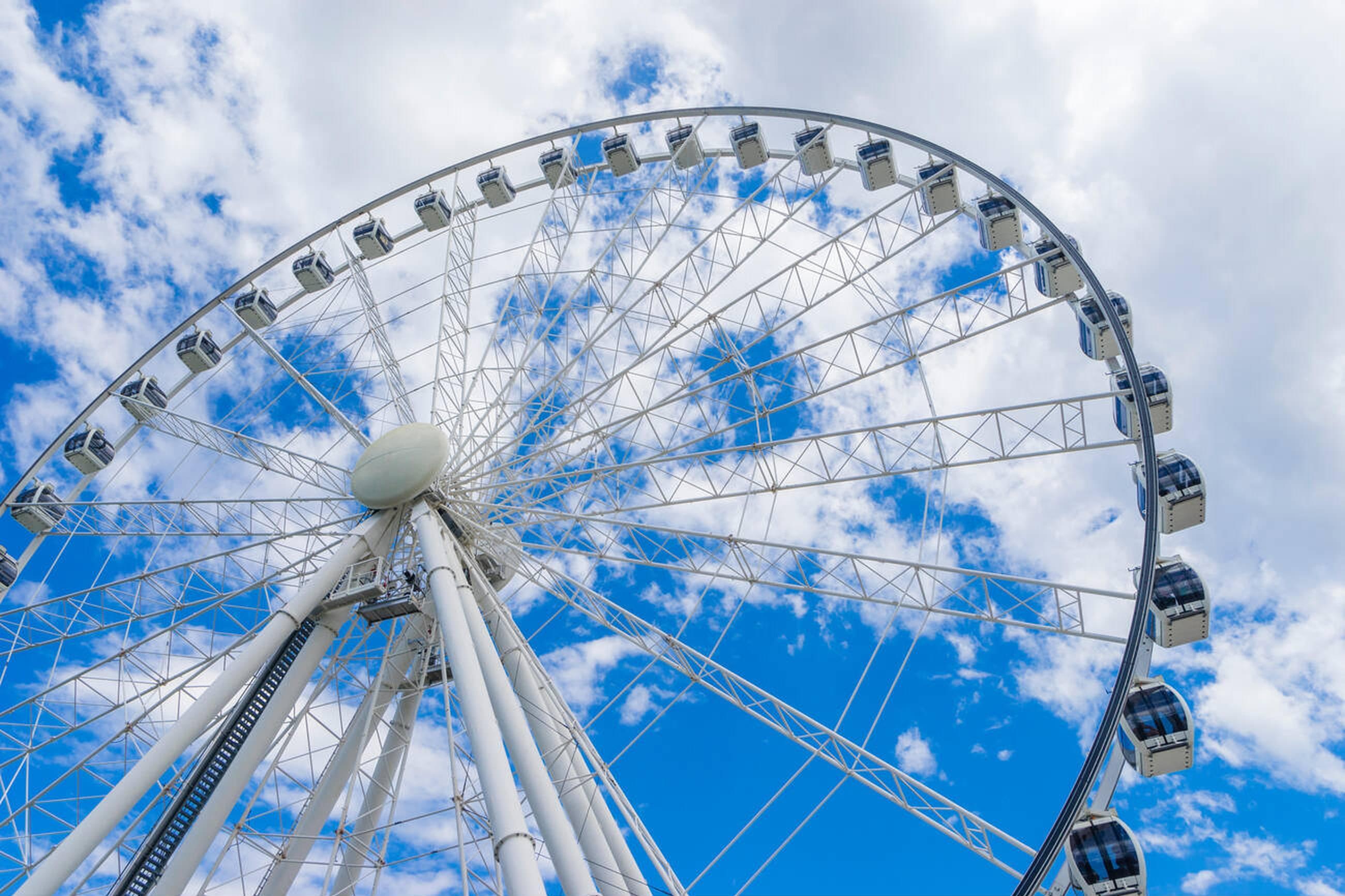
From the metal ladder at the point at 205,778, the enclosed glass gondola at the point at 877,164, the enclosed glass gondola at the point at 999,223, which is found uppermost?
the enclosed glass gondola at the point at 877,164

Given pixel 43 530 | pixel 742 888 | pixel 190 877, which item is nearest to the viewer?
pixel 742 888

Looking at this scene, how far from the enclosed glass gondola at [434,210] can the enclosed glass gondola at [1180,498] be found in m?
18.2

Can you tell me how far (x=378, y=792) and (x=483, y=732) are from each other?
7.08 meters

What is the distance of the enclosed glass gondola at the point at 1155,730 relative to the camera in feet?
44.4

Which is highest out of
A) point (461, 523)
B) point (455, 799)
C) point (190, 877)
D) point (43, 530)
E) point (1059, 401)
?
point (1059, 401)

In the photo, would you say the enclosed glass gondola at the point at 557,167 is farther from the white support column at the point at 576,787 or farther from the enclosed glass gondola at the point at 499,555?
the white support column at the point at 576,787

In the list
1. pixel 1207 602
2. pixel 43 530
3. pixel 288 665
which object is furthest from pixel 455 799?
pixel 43 530

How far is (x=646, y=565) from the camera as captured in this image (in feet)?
64.3

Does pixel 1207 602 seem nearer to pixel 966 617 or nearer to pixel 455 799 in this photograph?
pixel 966 617

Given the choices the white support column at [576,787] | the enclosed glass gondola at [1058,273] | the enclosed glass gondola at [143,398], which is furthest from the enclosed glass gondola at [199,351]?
the enclosed glass gondola at [1058,273]

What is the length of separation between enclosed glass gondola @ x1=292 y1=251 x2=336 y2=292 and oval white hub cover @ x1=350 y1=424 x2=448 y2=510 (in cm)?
691

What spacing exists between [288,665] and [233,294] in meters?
11.3

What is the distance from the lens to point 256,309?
25.7 metres

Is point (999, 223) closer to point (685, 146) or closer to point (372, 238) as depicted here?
point (685, 146)
